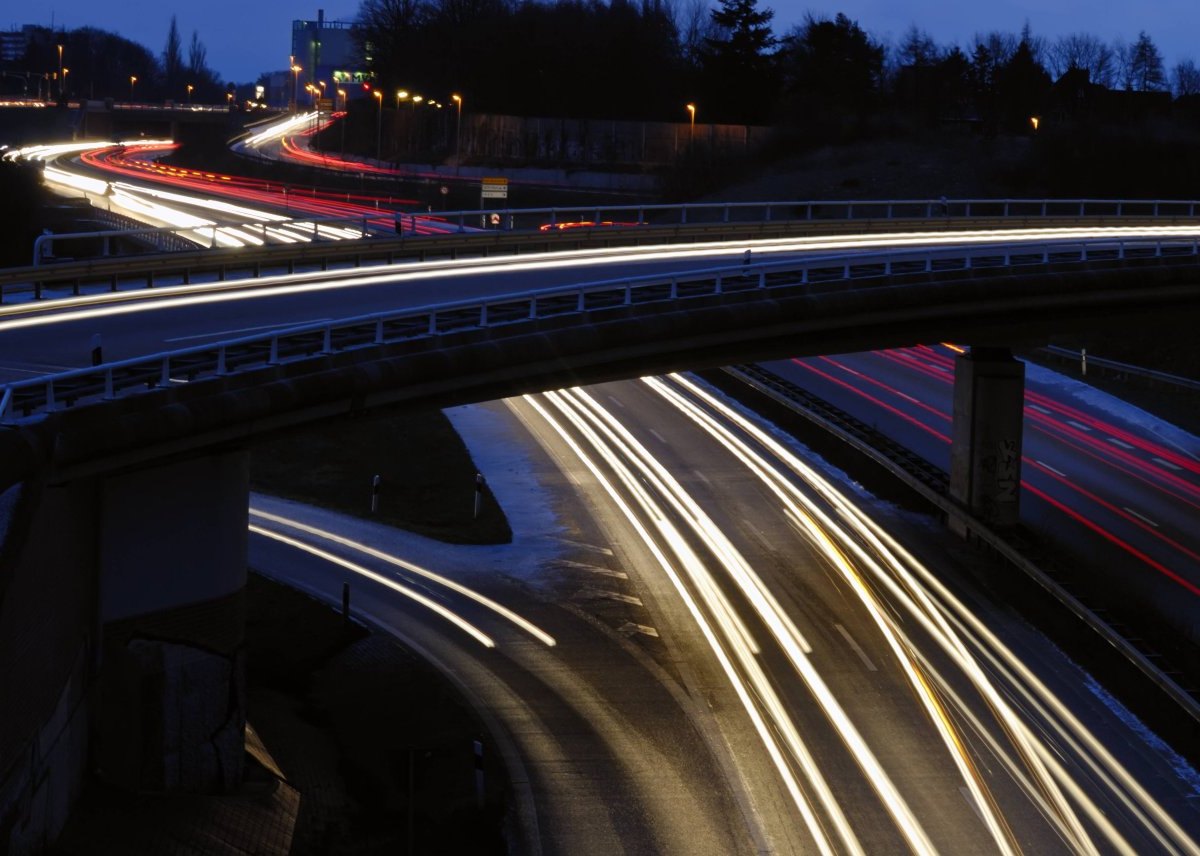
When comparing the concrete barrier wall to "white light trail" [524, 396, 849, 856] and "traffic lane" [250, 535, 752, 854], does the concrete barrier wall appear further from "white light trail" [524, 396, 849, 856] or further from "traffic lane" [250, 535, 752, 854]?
"white light trail" [524, 396, 849, 856]

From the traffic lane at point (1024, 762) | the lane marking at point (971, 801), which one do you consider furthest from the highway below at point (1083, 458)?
A: the lane marking at point (971, 801)

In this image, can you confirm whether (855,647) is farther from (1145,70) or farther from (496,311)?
(1145,70)

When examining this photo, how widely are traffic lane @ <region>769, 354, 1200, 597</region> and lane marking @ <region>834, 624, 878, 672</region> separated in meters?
7.24

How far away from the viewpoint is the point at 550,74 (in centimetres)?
9925

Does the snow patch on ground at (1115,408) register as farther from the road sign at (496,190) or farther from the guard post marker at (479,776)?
the guard post marker at (479,776)

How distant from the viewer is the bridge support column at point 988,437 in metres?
31.8

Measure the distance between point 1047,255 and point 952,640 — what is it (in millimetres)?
10038

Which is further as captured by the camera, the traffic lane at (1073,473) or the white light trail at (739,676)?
the traffic lane at (1073,473)

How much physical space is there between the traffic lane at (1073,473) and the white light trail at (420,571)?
472 inches

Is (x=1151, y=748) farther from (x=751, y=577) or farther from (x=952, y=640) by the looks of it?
(x=751, y=577)

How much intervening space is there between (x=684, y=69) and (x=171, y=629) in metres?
89.1

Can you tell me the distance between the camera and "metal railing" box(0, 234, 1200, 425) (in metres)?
16.8

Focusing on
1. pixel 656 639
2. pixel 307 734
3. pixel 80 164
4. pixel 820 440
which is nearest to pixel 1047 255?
pixel 820 440

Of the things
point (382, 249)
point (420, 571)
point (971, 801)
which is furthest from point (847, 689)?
point (382, 249)
